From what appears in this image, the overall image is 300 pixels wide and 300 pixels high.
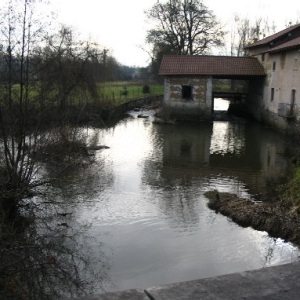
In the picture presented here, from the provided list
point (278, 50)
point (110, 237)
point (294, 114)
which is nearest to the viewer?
point (110, 237)

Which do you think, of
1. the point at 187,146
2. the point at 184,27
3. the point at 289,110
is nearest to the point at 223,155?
the point at 187,146

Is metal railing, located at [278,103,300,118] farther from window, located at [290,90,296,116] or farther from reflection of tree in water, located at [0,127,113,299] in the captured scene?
reflection of tree in water, located at [0,127,113,299]

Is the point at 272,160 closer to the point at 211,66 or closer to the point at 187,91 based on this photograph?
the point at 187,91

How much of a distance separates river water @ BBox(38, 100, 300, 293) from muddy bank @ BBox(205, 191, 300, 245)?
273mm

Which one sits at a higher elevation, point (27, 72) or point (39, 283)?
point (27, 72)

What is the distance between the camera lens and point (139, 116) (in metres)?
35.9

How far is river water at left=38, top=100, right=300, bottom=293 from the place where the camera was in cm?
859

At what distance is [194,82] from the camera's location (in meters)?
33.8

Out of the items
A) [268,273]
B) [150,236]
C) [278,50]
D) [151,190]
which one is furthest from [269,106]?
[268,273]

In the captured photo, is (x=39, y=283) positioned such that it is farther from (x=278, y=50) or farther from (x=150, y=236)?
(x=278, y=50)

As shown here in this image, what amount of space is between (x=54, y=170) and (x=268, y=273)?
1215 cm

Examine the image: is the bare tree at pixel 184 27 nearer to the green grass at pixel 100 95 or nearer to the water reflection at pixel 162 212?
the green grass at pixel 100 95

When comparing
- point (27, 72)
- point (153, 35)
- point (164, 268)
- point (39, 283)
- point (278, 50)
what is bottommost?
point (164, 268)

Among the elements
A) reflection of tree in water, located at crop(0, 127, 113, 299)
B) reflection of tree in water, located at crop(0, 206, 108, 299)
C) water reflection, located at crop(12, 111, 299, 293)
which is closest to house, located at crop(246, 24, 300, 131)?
water reflection, located at crop(12, 111, 299, 293)
